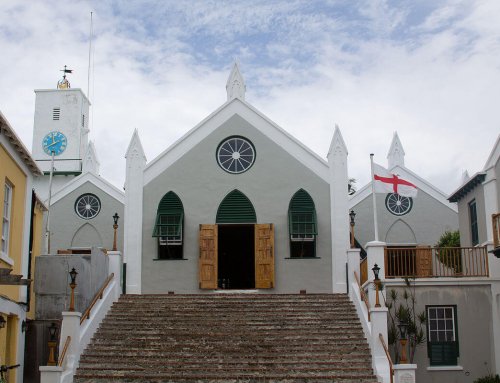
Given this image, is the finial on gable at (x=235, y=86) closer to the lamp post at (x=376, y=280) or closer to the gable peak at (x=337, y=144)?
the gable peak at (x=337, y=144)

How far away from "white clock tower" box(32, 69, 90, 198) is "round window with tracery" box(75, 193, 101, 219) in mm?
8764

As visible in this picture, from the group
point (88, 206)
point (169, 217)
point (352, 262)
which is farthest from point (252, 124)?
point (88, 206)

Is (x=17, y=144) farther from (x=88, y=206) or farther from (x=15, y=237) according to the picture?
(x=88, y=206)

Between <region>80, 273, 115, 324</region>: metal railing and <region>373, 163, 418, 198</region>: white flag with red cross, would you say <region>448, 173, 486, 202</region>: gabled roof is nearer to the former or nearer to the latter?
<region>373, 163, 418, 198</region>: white flag with red cross

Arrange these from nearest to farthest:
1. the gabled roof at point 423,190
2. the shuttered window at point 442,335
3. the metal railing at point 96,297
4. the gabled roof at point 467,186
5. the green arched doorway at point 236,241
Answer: the metal railing at point 96,297, the shuttered window at point 442,335, the gabled roof at point 467,186, the green arched doorway at point 236,241, the gabled roof at point 423,190

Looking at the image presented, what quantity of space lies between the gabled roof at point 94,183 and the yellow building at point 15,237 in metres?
13.2

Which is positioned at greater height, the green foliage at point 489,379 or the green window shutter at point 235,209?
the green window shutter at point 235,209

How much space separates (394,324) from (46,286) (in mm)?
9659

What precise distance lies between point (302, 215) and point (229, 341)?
26.2 ft

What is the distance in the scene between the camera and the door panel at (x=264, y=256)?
2741 cm

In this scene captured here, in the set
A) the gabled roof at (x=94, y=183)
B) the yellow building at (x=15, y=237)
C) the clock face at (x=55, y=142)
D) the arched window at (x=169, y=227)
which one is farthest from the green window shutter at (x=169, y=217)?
the clock face at (x=55, y=142)

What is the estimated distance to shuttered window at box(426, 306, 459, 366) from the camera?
→ 73.6 ft

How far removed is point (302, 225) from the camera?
27.9 metres

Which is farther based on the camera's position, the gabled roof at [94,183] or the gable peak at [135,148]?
the gabled roof at [94,183]
